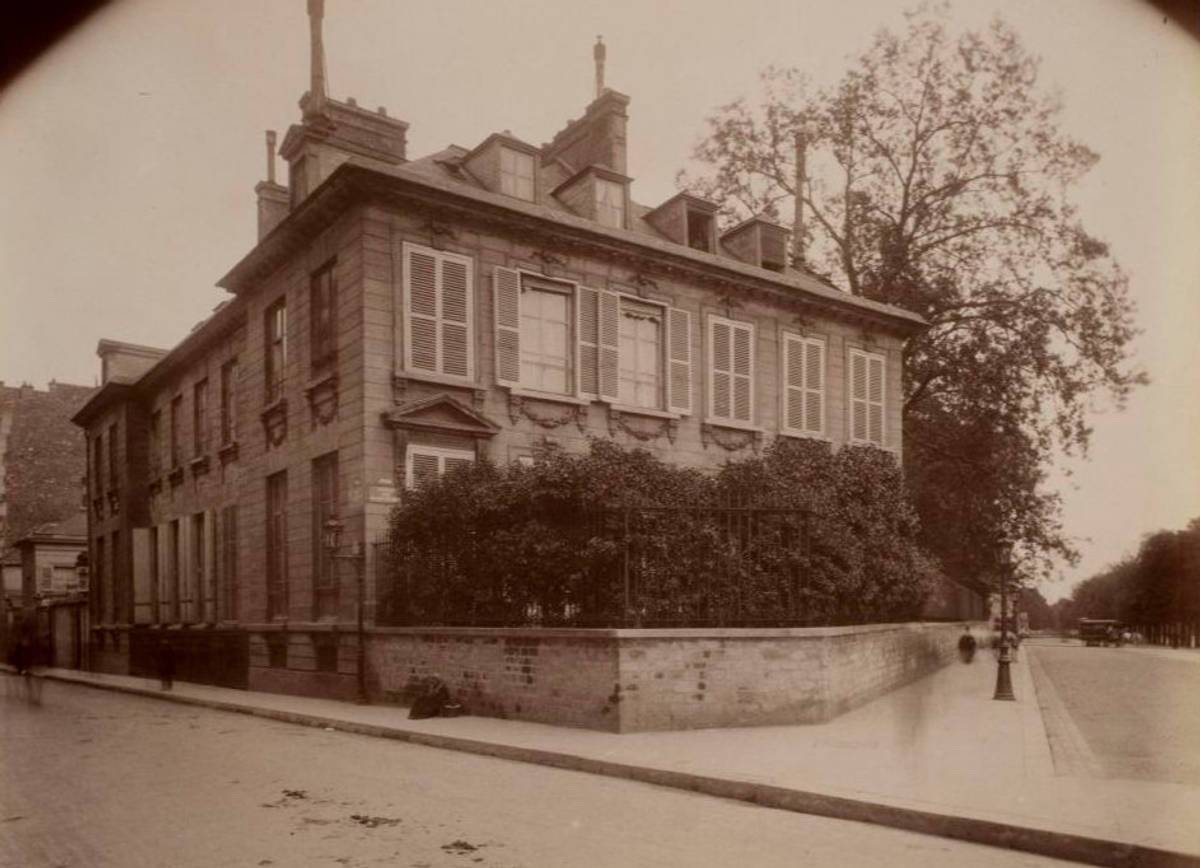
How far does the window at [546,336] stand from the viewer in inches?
691

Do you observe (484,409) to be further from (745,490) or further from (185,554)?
(185,554)

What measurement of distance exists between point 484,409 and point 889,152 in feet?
51.6

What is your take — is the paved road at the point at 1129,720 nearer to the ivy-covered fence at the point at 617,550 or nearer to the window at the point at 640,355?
the ivy-covered fence at the point at 617,550

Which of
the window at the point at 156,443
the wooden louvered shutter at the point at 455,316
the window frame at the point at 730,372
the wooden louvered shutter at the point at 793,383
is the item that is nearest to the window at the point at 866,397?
the wooden louvered shutter at the point at 793,383

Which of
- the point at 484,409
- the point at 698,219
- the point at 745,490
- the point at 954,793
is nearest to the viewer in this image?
the point at 954,793

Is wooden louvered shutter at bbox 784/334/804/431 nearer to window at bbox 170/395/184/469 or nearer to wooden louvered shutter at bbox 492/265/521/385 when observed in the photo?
wooden louvered shutter at bbox 492/265/521/385

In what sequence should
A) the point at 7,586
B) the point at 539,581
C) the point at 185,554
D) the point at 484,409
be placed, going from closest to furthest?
1. the point at 539,581
2. the point at 484,409
3. the point at 185,554
4. the point at 7,586

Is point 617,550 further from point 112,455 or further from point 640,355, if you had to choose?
point 112,455

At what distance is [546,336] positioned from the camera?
702 inches

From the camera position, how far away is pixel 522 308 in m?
17.6

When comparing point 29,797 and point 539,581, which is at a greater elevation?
point 539,581

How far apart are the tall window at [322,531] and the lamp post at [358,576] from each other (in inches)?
54.2

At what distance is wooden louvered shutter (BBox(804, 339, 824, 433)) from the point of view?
21.9 meters

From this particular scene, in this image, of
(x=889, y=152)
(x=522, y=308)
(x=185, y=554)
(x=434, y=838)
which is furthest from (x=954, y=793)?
(x=889, y=152)
